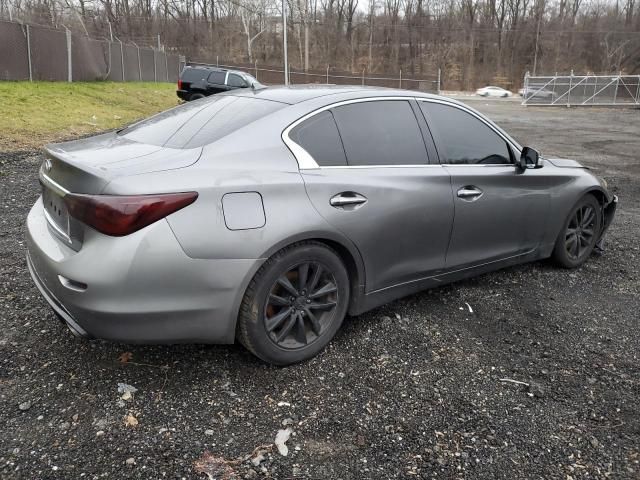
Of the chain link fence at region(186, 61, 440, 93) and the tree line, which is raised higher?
the tree line

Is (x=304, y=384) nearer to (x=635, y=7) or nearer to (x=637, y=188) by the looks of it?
(x=637, y=188)

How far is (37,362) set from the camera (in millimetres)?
3010

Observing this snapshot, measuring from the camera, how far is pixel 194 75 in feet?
64.7

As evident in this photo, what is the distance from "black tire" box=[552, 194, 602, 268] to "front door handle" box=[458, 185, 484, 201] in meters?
1.27

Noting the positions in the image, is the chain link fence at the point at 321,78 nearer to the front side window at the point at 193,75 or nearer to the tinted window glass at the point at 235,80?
the tinted window glass at the point at 235,80

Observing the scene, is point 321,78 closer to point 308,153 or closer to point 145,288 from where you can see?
point 308,153

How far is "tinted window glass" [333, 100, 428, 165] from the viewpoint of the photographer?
327cm

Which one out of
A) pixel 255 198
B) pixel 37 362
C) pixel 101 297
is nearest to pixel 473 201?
pixel 255 198

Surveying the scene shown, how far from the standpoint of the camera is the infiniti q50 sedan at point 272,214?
2510mm

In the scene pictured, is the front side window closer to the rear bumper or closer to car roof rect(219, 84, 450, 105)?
car roof rect(219, 84, 450, 105)

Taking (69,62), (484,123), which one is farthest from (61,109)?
(484,123)

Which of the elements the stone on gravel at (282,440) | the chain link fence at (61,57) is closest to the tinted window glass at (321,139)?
the stone on gravel at (282,440)

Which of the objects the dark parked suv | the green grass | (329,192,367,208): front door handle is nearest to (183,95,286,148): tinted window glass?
(329,192,367,208): front door handle

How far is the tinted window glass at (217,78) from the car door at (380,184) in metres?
17.4
